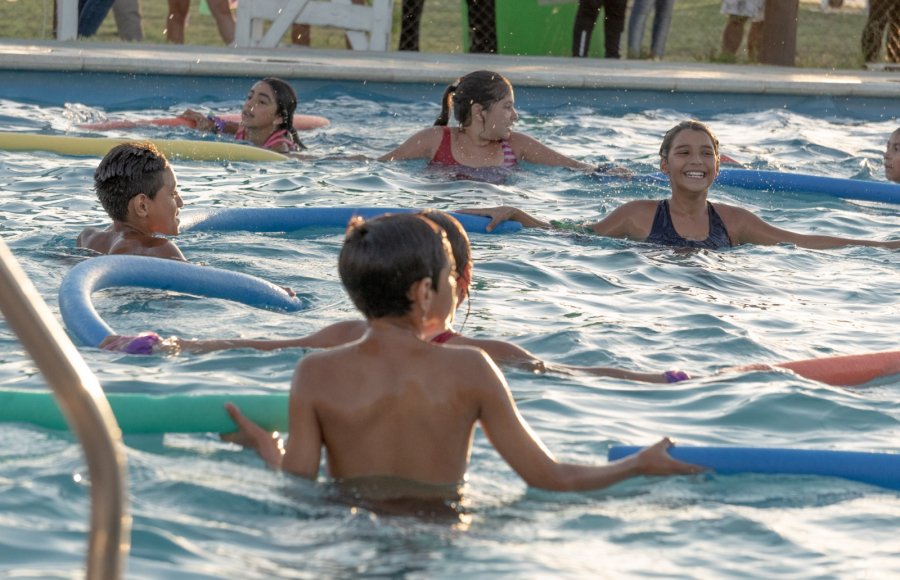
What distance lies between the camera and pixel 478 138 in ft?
28.7

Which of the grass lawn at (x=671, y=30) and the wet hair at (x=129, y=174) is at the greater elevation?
the grass lawn at (x=671, y=30)

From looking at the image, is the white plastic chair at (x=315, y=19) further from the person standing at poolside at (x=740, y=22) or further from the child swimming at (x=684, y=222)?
the child swimming at (x=684, y=222)

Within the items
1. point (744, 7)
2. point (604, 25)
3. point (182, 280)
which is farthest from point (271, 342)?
point (744, 7)

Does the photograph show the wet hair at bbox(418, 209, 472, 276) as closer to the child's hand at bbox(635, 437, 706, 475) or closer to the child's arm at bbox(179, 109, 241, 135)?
the child's hand at bbox(635, 437, 706, 475)

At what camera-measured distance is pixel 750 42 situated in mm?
15938

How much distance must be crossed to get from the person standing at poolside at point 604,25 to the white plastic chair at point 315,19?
2.38 meters

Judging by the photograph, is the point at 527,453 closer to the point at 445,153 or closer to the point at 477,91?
the point at 477,91

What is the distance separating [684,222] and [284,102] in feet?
12.0

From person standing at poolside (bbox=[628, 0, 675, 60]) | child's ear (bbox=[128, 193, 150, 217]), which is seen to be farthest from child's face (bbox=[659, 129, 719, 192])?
person standing at poolside (bbox=[628, 0, 675, 60])

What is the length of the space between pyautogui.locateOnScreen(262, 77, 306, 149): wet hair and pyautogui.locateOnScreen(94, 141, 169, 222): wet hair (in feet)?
12.0

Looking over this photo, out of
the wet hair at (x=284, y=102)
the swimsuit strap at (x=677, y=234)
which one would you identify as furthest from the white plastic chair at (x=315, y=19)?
the swimsuit strap at (x=677, y=234)

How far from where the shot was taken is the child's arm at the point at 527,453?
3.08m

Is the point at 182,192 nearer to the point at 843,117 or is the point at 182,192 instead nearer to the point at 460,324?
the point at 460,324

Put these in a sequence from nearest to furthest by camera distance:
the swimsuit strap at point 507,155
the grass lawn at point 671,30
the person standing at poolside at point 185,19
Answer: the swimsuit strap at point 507,155 → the person standing at poolside at point 185,19 → the grass lawn at point 671,30
